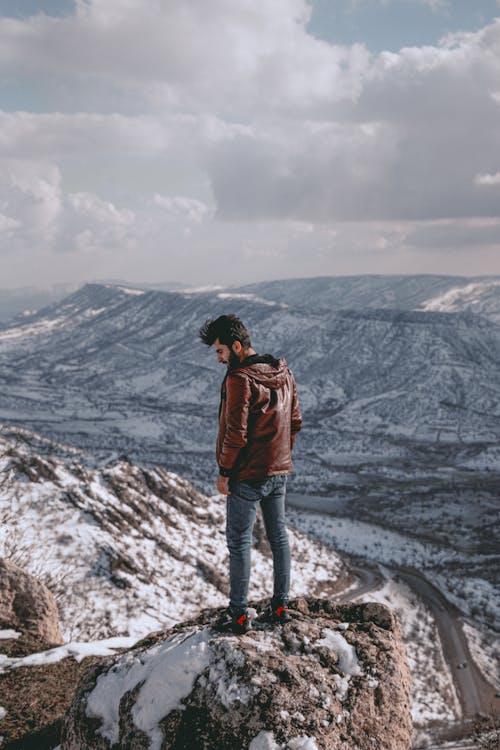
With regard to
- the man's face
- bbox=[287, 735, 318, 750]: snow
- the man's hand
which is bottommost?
bbox=[287, 735, 318, 750]: snow

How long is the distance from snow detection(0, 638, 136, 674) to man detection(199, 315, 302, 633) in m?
4.74

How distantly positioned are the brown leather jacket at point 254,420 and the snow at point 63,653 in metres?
5.81

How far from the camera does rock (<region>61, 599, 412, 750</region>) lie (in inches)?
190

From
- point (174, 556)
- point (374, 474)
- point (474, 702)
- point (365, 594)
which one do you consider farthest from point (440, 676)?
point (374, 474)

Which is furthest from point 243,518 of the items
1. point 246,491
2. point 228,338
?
point 228,338

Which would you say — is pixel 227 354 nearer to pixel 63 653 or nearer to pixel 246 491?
pixel 246 491

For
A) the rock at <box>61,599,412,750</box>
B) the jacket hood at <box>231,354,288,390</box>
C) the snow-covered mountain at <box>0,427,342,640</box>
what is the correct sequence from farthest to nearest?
the snow-covered mountain at <box>0,427,342,640</box>, the jacket hood at <box>231,354,288,390</box>, the rock at <box>61,599,412,750</box>

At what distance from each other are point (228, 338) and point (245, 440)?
1.23m

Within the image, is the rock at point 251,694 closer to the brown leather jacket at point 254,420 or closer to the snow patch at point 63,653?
the brown leather jacket at point 254,420

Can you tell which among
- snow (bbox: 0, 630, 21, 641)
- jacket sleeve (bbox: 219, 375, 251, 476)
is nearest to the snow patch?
snow (bbox: 0, 630, 21, 641)

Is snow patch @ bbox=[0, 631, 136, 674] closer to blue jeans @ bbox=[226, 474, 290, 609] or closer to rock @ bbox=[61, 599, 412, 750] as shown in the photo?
rock @ bbox=[61, 599, 412, 750]

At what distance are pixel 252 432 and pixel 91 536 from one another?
46.3 metres

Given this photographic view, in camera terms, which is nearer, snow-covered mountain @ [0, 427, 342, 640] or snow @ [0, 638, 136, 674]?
snow @ [0, 638, 136, 674]

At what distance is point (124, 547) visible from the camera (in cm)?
4962
